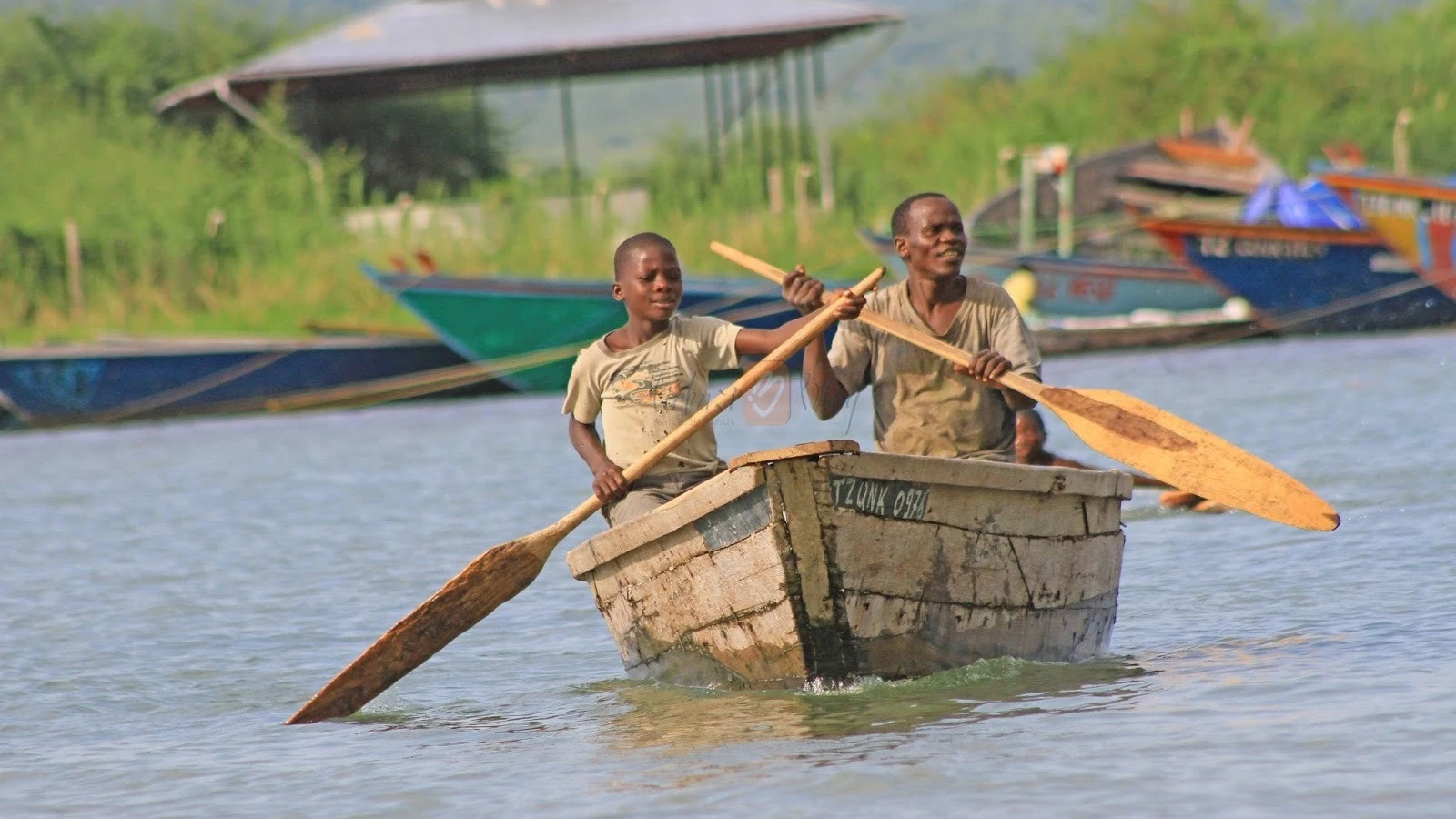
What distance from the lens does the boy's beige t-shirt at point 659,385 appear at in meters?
6.65

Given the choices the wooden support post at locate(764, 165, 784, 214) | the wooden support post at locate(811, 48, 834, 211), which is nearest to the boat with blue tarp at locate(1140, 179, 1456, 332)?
the wooden support post at locate(764, 165, 784, 214)

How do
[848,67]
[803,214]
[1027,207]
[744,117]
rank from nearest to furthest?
[1027,207], [803,214], [744,117], [848,67]

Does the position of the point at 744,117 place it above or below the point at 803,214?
above

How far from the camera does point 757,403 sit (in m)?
6.85

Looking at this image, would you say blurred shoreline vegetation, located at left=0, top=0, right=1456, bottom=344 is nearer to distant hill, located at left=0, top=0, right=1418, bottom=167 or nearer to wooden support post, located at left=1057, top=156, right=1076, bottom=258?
wooden support post, located at left=1057, top=156, right=1076, bottom=258

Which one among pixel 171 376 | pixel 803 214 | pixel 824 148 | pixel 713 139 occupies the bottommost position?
pixel 171 376

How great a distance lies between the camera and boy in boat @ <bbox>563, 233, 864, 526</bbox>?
6.58 m

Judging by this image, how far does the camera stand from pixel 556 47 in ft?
81.7

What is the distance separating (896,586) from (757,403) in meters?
0.82

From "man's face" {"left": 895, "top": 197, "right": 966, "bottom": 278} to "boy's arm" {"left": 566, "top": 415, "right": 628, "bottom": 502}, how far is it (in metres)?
1.07

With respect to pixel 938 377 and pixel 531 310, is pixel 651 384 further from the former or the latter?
pixel 531 310

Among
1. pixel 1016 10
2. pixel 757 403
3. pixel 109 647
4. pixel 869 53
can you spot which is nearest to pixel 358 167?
pixel 869 53

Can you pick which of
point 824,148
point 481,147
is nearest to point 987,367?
point 824,148

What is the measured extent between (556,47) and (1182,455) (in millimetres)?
18567
